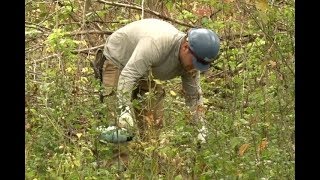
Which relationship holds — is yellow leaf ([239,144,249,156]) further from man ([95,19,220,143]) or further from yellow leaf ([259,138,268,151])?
man ([95,19,220,143])

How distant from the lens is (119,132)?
4023mm

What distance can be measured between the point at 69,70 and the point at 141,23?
1.16 m

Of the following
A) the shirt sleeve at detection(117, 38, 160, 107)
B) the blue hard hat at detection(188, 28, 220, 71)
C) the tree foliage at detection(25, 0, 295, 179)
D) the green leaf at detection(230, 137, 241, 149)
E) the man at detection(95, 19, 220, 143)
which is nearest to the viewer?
the tree foliage at detection(25, 0, 295, 179)

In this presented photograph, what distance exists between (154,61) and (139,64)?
A: 0.71 feet

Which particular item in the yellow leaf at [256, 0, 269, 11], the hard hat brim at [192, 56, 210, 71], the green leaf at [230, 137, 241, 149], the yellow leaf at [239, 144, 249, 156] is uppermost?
the yellow leaf at [256, 0, 269, 11]

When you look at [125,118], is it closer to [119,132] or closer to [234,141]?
[119,132]

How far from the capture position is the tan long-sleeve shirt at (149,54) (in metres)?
4.61

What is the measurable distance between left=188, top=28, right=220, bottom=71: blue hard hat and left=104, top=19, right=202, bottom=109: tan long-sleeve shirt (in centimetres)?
21

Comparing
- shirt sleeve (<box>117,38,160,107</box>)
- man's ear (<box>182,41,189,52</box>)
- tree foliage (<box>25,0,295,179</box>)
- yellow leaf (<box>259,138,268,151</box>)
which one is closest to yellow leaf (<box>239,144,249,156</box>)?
tree foliage (<box>25,0,295,179</box>)

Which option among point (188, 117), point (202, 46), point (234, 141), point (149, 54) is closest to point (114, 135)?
point (188, 117)

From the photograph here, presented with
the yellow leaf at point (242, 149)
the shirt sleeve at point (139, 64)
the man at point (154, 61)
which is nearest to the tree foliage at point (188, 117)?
the yellow leaf at point (242, 149)

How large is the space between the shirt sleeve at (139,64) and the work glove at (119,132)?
1.43 feet

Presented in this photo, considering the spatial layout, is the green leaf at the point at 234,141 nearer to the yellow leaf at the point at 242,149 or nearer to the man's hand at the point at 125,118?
the yellow leaf at the point at 242,149

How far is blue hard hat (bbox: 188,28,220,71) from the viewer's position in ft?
15.4
